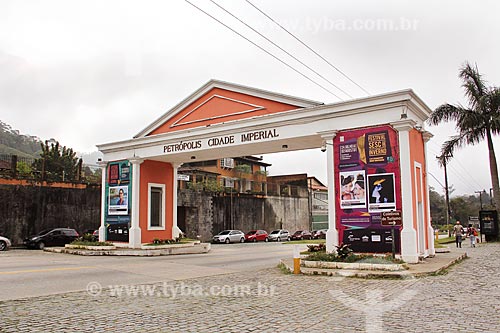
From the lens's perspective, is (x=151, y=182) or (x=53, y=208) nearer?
(x=151, y=182)

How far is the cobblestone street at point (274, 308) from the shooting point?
7.02m

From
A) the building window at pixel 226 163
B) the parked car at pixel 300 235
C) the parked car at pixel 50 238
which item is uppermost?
the building window at pixel 226 163

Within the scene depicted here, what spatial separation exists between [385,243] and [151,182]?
1427cm

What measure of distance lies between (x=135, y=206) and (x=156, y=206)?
1823 millimetres

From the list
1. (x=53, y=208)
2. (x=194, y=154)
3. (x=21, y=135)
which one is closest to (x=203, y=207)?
(x=53, y=208)

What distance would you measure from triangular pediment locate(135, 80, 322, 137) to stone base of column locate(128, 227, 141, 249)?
5.19 metres

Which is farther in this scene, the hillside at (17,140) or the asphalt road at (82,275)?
the hillside at (17,140)

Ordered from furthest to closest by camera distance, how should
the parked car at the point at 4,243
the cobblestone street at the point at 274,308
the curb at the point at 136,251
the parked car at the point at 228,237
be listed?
the parked car at the point at 228,237, the parked car at the point at 4,243, the curb at the point at 136,251, the cobblestone street at the point at 274,308

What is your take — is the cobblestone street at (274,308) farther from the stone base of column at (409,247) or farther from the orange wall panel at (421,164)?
the orange wall panel at (421,164)

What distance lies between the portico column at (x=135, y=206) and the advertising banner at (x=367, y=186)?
11.9 meters

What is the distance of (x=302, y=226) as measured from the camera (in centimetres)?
5441

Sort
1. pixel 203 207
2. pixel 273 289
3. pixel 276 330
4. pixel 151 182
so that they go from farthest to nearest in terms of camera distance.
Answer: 1. pixel 203 207
2. pixel 151 182
3. pixel 273 289
4. pixel 276 330

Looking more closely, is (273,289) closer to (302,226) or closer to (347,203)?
(347,203)

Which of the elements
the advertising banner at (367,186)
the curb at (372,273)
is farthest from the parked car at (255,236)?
the curb at (372,273)
